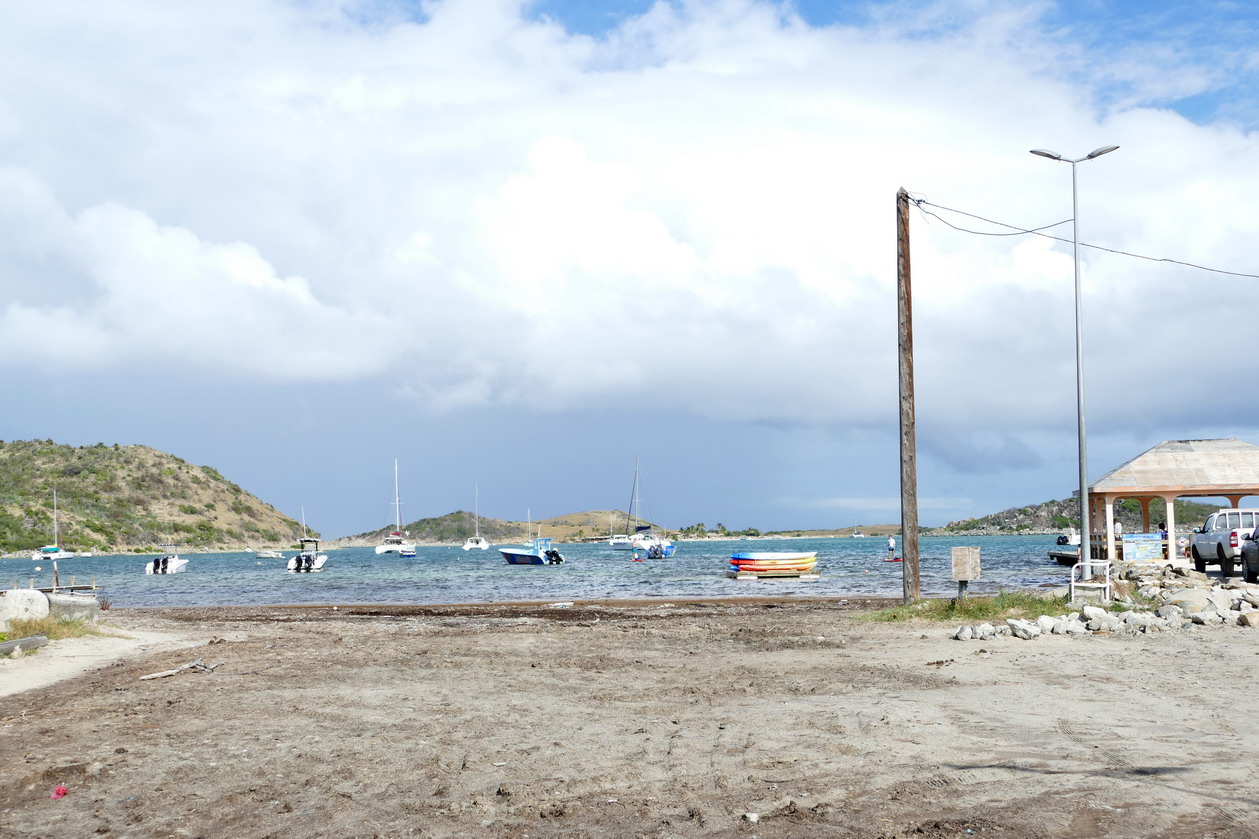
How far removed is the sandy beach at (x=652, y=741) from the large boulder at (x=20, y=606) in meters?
2.65

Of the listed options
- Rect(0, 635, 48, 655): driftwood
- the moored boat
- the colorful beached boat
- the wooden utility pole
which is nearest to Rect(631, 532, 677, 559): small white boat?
the moored boat

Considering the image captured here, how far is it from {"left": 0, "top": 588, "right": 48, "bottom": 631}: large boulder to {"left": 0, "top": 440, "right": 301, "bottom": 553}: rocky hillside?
130235mm

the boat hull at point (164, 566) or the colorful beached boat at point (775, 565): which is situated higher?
the colorful beached boat at point (775, 565)

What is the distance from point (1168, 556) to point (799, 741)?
37.8 metres

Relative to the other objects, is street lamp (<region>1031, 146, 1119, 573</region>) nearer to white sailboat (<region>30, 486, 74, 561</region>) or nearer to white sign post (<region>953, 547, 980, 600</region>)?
white sign post (<region>953, 547, 980, 600</region>)

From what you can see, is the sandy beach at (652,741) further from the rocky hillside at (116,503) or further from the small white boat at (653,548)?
the rocky hillside at (116,503)

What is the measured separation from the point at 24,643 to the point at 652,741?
1343 centimetres

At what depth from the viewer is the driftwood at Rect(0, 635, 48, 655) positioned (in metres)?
17.0

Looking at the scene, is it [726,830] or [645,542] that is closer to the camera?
[726,830]

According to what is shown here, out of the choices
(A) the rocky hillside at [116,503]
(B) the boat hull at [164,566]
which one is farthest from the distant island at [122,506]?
(B) the boat hull at [164,566]

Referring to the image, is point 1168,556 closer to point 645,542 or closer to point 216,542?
point 645,542

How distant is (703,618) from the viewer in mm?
26484

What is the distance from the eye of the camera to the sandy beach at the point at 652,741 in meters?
6.90

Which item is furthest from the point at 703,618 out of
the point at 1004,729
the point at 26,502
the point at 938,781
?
the point at 26,502
